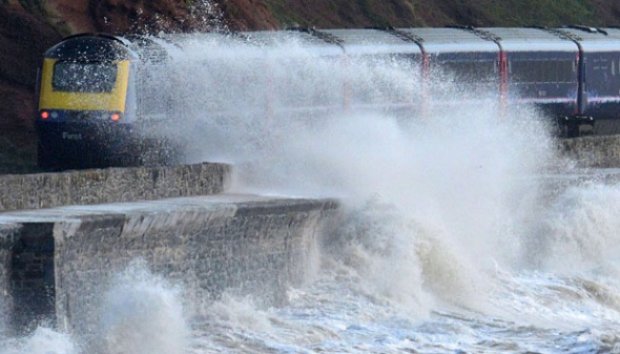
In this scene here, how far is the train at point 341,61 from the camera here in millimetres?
24219

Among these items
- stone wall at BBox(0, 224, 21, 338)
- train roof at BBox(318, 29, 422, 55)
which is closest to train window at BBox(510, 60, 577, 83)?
train roof at BBox(318, 29, 422, 55)

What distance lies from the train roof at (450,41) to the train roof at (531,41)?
545 millimetres

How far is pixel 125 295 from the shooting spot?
15.3m

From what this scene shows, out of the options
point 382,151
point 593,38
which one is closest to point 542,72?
point 593,38

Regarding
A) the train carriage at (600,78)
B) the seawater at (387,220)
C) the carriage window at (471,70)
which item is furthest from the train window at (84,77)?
the train carriage at (600,78)

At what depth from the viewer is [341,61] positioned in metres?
28.5

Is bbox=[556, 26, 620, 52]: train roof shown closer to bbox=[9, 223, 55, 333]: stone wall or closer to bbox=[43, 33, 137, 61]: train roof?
bbox=[43, 33, 137, 61]: train roof

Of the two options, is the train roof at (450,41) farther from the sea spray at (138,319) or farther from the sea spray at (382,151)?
the sea spray at (138,319)

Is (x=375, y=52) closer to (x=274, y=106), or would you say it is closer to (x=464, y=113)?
(x=464, y=113)

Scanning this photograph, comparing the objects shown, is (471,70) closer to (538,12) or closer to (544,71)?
(544,71)

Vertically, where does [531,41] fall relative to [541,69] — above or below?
above

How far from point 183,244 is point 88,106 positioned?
8323mm

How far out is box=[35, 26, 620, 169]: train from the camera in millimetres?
24219

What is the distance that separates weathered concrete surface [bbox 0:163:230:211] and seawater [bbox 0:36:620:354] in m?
0.84
